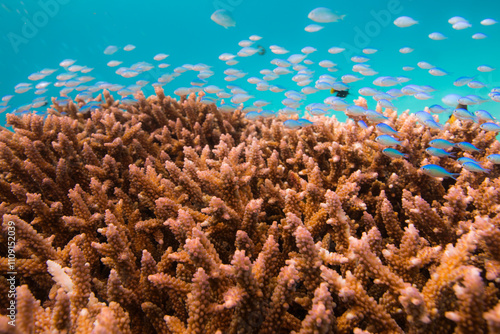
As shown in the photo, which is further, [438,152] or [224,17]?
[224,17]

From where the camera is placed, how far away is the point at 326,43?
2160 inches

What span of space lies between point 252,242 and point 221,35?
8098cm

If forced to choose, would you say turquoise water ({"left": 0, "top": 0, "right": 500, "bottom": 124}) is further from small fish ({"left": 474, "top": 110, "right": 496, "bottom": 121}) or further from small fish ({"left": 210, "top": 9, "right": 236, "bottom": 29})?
small fish ({"left": 474, "top": 110, "right": 496, "bottom": 121})

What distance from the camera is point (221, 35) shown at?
7094 cm

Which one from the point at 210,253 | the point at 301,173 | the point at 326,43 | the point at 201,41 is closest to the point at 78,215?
the point at 210,253

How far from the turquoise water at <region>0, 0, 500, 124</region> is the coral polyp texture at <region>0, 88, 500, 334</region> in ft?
117

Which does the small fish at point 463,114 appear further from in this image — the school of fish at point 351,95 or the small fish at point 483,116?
the small fish at point 483,116

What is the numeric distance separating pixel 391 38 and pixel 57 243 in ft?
174

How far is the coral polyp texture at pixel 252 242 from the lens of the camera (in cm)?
137

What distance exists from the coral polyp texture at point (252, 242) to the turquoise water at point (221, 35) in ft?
117

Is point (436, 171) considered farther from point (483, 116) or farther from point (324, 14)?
point (324, 14)

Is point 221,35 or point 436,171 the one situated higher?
point 221,35

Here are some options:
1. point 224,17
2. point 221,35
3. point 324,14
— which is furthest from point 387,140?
point 221,35

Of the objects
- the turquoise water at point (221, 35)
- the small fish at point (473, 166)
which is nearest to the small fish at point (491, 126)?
the small fish at point (473, 166)
